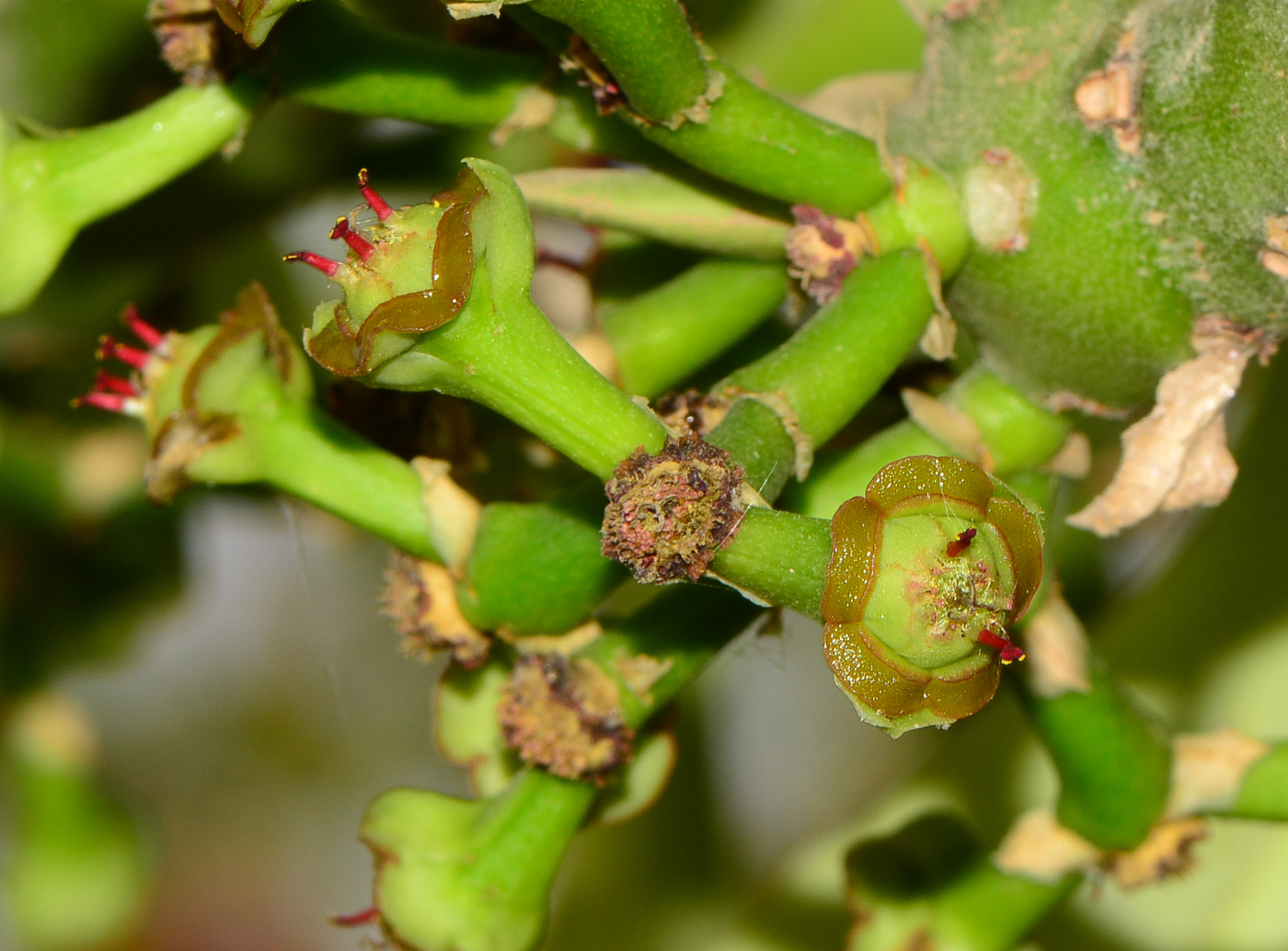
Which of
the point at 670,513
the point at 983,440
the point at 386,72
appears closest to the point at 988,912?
the point at 983,440

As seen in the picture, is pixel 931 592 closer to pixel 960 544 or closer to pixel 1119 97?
pixel 960 544

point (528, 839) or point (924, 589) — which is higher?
point (924, 589)

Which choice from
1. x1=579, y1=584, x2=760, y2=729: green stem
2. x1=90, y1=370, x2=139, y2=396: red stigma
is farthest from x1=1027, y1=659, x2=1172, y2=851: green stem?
x1=90, y1=370, x2=139, y2=396: red stigma

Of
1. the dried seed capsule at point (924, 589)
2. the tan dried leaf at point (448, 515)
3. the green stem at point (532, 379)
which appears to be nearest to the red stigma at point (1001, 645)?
the dried seed capsule at point (924, 589)

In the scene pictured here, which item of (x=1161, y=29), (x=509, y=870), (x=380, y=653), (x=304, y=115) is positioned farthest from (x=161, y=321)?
(x=380, y=653)

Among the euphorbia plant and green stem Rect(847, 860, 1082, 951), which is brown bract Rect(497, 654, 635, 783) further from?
green stem Rect(847, 860, 1082, 951)

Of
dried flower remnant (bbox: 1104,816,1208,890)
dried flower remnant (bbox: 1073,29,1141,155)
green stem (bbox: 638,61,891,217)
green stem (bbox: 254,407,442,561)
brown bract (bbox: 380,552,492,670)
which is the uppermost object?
dried flower remnant (bbox: 1073,29,1141,155)
